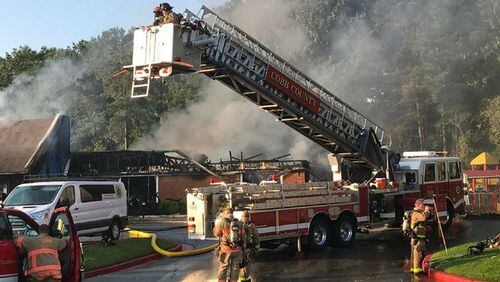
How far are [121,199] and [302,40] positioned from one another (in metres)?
36.2

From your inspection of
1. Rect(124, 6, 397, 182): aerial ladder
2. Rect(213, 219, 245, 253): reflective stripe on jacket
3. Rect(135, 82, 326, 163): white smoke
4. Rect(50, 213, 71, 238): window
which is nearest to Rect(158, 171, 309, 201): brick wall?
Rect(135, 82, 326, 163): white smoke

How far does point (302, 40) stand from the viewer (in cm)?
4862

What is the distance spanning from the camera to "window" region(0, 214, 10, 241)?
5.87 m

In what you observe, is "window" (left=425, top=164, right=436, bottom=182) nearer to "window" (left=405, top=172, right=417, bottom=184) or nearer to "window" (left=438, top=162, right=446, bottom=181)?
"window" (left=438, top=162, right=446, bottom=181)

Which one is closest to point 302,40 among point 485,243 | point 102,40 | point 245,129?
point 245,129

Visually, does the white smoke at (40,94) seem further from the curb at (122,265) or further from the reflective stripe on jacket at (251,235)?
the reflective stripe on jacket at (251,235)

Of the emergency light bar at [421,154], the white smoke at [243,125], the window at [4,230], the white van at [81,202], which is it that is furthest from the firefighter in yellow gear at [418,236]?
the white smoke at [243,125]

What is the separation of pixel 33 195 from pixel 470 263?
30.5 ft

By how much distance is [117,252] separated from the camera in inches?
476

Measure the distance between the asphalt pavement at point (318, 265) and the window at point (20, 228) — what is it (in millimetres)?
3023

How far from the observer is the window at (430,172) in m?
15.1

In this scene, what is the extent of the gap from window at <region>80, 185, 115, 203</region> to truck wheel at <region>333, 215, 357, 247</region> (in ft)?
19.3

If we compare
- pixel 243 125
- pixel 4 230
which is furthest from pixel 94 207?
pixel 243 125

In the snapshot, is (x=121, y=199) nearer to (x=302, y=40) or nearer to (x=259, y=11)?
(x=302, y=40)
